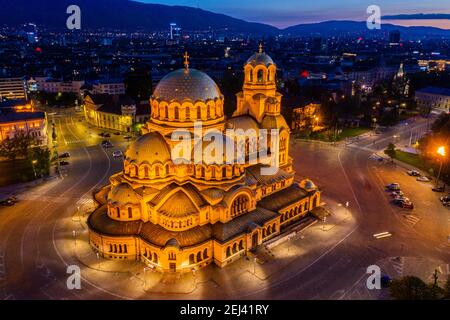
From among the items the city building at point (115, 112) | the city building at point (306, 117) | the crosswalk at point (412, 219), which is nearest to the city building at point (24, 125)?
the city building at point (115, 112)

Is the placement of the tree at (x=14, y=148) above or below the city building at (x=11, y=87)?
below

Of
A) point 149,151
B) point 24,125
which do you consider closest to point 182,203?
point 149,151

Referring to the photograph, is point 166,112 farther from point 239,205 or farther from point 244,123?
point 239,205

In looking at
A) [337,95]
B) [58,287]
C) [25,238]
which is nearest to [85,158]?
[25,238]

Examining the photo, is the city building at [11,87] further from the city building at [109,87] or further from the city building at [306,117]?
the city building at [306,117]

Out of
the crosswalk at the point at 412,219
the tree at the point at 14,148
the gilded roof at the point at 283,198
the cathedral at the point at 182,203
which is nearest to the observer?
the cathedral at the point at 182,203
